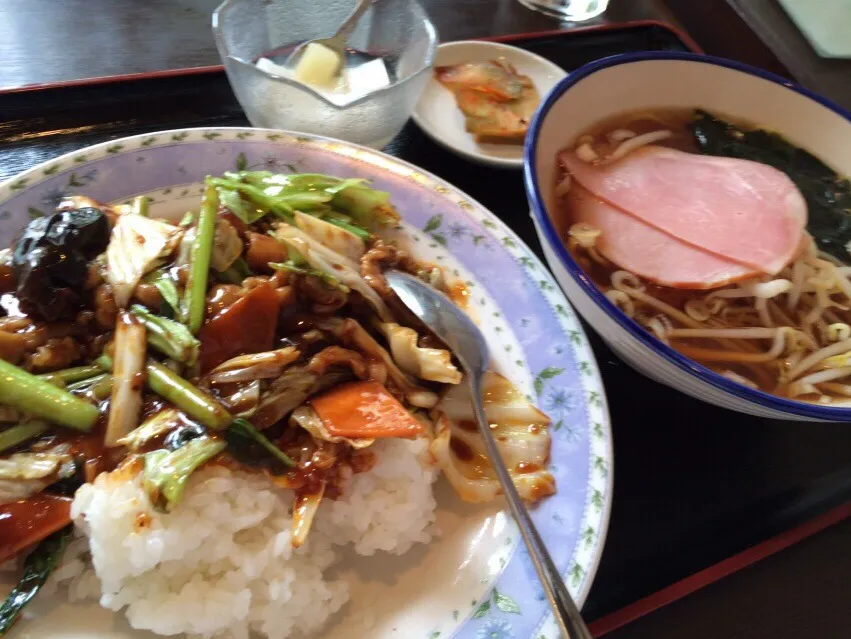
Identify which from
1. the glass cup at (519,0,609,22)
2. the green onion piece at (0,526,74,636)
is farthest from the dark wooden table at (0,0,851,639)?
the glass cup at (519,0,609,22)

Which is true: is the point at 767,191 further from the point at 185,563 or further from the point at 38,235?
the point at 38,235

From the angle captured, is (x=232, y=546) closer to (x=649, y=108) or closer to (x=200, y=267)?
(x=200, y=267)

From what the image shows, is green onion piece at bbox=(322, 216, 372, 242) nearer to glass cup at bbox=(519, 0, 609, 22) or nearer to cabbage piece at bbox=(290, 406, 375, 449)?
cabbage piece at bbox=(290, 406, 375, 449)

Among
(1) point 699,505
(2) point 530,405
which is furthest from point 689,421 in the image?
(2) point 530,405

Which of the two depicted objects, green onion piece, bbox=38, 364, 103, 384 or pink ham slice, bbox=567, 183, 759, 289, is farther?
pink ham slice, bbox=567, 183, 759, 289

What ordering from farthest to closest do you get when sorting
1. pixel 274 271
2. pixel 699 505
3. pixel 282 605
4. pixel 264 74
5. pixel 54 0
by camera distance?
pixel 54 0 → pixel 264 74 → pixel 274 271 → pixel 699 505 → pixel 282 605

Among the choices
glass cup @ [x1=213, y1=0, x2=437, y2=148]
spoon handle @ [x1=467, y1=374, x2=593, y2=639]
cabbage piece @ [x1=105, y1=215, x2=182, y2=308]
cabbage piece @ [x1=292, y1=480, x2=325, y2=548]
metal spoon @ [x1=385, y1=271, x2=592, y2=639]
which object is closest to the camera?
spoon handle @ [x1=467, y1=374, x2=593, y2=639]

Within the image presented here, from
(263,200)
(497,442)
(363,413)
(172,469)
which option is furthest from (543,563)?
(263,200)
